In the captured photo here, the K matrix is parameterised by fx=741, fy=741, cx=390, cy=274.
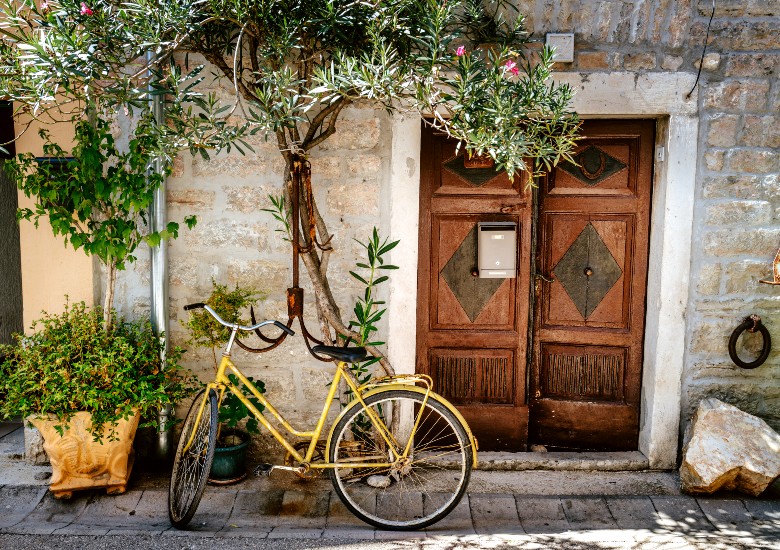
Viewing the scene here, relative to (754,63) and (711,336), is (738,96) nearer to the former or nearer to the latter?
(754,63)

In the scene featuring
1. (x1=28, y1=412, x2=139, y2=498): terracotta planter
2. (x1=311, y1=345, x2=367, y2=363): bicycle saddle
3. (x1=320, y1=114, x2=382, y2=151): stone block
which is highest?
(x1=320, y1=114, x2=382, y2=151): stone block

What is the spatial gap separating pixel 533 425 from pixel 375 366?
118 cm

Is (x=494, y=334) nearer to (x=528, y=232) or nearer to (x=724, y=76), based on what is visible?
(x=528, y=232)

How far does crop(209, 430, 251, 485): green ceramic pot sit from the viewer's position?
4402 millimetres

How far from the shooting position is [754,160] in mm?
4492

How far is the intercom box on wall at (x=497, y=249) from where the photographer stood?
183 inches

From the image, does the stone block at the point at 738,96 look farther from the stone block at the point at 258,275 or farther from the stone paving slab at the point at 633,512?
the stone block at the point at 258,275

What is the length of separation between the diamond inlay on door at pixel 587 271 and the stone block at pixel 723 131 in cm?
88

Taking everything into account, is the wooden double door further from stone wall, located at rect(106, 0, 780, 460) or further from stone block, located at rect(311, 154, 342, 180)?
stone block, located at rect(311, 154, 342, 180)

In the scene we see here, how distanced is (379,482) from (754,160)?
9.76 feet

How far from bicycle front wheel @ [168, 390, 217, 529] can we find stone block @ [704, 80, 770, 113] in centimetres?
338

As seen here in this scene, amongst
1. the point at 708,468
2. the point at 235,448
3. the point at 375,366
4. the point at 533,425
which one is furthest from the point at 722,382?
the point at 235,448

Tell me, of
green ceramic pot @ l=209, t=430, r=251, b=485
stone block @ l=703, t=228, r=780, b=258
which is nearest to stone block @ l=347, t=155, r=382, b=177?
green ceramic pot @ l=209, t=430, r=251, b=485

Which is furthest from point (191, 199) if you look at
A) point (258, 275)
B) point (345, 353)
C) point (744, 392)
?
point (744, 392)
